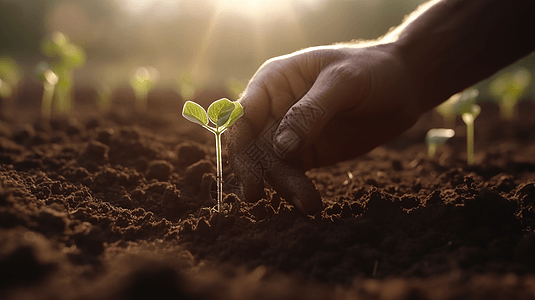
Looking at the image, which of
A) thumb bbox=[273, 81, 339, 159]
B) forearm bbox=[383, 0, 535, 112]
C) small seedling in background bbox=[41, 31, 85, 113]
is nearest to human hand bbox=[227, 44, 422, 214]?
thumb bbox=[273, 81, 339, 159]

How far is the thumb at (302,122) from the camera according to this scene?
180cm

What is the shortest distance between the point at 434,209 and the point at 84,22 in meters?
18.1

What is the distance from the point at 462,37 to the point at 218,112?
185 cm

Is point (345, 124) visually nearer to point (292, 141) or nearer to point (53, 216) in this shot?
point (292, 141)

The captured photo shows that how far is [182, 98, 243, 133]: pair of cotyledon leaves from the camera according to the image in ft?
5.72

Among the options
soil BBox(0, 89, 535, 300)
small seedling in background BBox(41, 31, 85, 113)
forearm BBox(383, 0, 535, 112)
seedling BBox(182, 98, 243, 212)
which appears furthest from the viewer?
small seedling in background BBox(41, 31, 85, 113)

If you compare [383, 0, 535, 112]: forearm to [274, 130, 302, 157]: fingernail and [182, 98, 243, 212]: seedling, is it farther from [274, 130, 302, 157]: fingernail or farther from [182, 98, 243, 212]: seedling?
[182, 98, 243, 212]: seedling

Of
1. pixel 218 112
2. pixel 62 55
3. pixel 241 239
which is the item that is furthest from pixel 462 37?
pixel 62 55

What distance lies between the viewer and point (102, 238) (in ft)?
5.05

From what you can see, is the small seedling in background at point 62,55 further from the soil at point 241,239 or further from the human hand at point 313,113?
the human hand at point 313,113

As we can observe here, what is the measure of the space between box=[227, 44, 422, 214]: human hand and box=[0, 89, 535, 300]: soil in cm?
20

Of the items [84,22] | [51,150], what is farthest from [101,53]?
[51,150]

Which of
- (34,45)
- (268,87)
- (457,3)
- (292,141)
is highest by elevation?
(34,45)

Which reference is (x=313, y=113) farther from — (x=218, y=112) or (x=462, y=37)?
(x=462, y=37)
